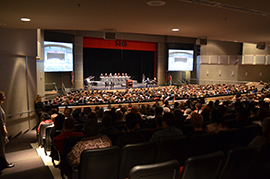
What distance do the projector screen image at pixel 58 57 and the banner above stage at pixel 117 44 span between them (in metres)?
1.86

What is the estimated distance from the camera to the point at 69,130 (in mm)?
2994

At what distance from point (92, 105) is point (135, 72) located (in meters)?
15.9

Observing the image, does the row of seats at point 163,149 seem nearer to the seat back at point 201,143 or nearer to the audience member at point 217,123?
the seat back at point 201,143

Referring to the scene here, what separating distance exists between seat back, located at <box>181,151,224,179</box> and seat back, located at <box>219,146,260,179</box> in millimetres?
166

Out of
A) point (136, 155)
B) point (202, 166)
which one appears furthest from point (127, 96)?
point (202, 166)

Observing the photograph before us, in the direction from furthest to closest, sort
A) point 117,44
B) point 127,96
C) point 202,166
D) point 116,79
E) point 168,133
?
1. point 117,44
2. point 116,79
3. point 127,96
4. point 168,133
5. point 202,166

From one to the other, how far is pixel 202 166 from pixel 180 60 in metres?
20.7

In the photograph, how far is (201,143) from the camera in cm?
267

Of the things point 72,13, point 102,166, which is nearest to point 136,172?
point 102,166

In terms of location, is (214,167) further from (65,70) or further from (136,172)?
(65,70)

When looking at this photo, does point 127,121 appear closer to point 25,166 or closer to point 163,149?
point 163,149

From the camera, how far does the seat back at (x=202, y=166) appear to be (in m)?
1.84

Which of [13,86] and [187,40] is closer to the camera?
[13,86]

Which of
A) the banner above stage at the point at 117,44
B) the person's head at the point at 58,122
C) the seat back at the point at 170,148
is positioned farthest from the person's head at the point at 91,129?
the banner above stage at the point at 117,44
